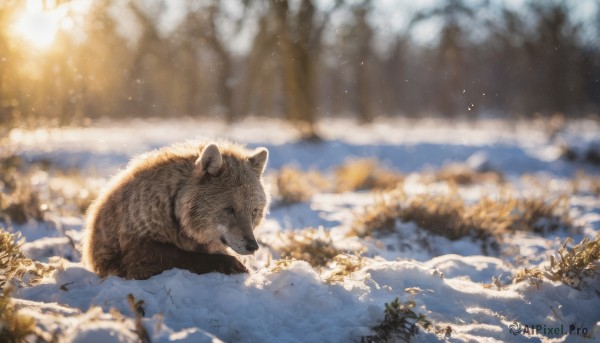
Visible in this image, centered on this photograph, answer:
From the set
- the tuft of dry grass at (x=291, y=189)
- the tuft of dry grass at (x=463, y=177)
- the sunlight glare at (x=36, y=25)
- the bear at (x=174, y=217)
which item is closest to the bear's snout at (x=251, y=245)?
the bear at (x=174, y=217)

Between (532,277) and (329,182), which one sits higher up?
(532,277)

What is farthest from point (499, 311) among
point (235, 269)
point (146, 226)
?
point (146, 226)

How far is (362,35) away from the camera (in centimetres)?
3812

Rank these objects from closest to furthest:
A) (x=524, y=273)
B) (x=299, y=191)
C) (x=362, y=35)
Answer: (x=524, y=273) < (x=299, y=191) < (x=362, y=35)

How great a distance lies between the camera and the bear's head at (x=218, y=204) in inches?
155

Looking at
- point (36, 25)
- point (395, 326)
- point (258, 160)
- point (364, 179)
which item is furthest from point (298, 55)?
point (395, 326)

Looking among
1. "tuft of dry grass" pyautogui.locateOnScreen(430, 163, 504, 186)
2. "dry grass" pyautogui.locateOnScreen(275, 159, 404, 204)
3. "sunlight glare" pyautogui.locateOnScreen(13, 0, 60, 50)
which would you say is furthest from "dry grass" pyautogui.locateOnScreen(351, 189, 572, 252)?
"tuft of dry grass" pyautogui.locateOnScreen(430, 163, 504, 186)

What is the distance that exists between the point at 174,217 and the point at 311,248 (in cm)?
229

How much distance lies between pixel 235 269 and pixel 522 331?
216 centimetres

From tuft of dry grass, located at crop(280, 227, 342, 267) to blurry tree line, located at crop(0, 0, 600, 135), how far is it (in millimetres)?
4696

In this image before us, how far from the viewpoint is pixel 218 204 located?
409 cm

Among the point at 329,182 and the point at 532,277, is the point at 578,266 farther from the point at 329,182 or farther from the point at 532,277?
the point at 329,182

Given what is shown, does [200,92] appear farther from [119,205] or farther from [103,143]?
[119,205]

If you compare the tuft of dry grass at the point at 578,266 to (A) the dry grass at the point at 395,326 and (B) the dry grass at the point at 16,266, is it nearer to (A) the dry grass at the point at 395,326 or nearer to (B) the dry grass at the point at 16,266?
(A) the dry grass at the point at 395,326
